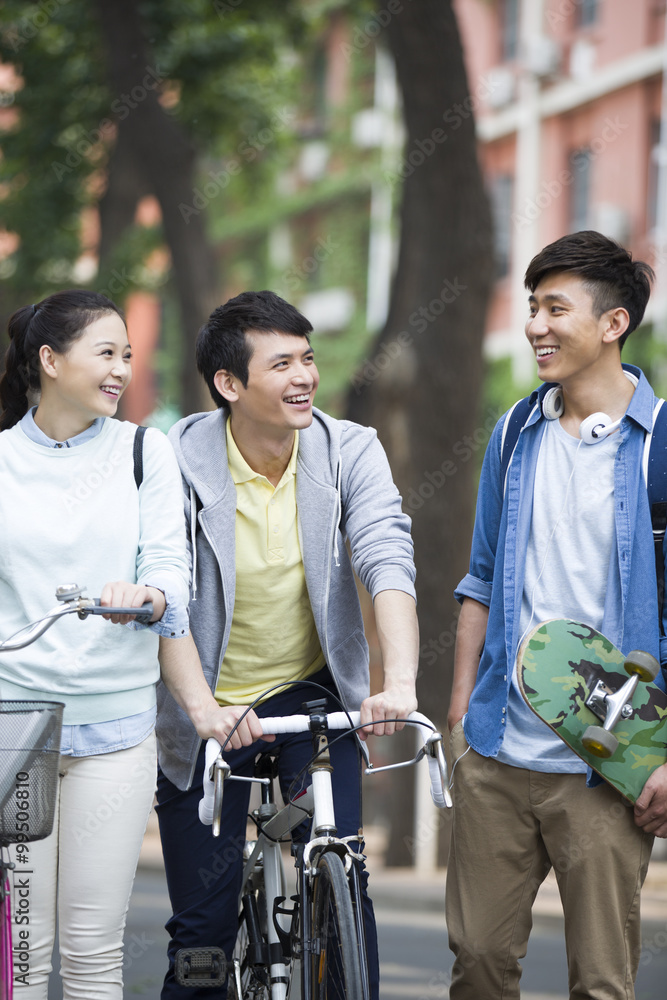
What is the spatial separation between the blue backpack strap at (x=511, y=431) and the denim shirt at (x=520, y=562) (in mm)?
18

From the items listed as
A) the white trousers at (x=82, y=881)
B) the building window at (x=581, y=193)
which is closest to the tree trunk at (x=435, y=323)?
the white trousers at (x=82, y=881)

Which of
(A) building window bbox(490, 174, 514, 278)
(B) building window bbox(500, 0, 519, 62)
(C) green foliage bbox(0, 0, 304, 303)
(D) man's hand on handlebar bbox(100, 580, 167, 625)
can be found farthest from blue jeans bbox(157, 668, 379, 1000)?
(B) building window bbox(500, 0, 519, 62)

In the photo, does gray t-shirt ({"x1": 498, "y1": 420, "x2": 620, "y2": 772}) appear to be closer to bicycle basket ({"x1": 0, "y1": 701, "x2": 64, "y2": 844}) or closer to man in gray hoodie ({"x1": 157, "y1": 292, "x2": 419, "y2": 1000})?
man in gray hoodie ({"x1": 157, "y1": 292, "x2": 419, "y2": 1000})

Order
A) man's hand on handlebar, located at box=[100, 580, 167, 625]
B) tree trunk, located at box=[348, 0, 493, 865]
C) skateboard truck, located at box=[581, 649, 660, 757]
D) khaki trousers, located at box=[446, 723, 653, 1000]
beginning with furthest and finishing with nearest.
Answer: tree trunk, located at box=[348, 0, 493, 865]
khaki trousers, located at box=[446, 723, 653, 1000]
skateboard truck, located at box=[581, 649, 660, 757]
man's hand on handlebar, located at box=[100, 580, 167, 625]

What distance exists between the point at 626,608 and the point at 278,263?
24949mm

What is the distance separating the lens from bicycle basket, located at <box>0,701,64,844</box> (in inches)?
106

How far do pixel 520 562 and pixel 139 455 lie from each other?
1.04 metres

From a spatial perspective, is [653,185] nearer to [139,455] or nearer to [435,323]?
[435,323]

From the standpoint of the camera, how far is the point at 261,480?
357cm

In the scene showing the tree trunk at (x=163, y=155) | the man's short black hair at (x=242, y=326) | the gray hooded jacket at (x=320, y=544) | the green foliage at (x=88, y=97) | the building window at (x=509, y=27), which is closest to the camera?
the gray hooded jacket at (x=320, y=544)

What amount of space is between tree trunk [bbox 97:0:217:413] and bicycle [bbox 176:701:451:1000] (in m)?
7.34

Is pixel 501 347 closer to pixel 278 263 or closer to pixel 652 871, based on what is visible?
pixel 278 263

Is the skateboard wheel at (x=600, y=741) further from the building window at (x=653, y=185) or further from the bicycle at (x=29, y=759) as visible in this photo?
the building window at (x=653, y=185)

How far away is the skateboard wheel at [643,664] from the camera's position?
3.11 m
